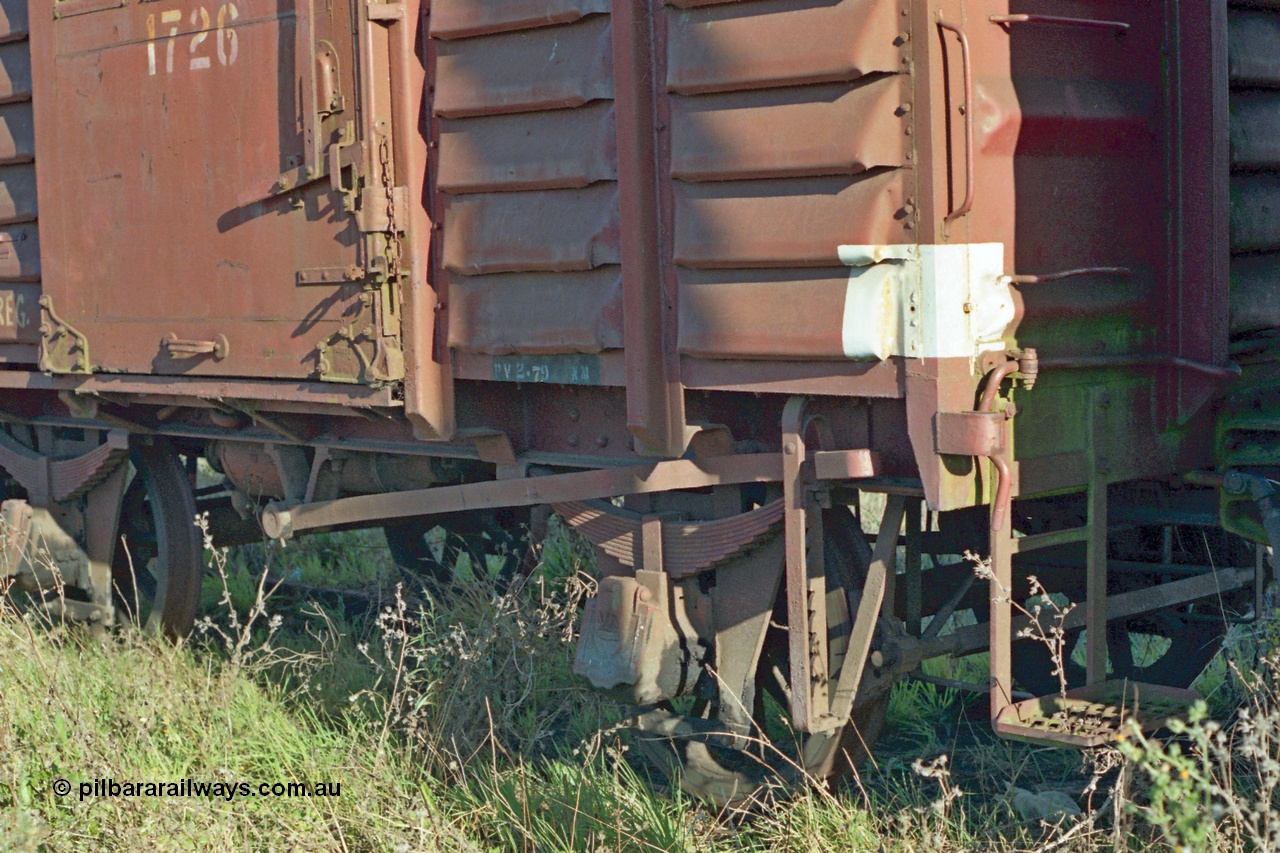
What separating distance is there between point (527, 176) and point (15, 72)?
10.2 feet

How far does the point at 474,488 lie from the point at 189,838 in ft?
4.93

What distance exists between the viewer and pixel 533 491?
16.4ft

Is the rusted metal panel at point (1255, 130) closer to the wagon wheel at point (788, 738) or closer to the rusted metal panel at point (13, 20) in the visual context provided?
the wagon wheel at point (788, 738)

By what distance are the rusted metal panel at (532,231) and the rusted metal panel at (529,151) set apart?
0.14ft

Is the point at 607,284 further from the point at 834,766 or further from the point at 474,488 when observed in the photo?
the point at 834,766

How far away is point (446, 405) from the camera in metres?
5.09

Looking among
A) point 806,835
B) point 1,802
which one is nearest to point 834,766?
point 806,835

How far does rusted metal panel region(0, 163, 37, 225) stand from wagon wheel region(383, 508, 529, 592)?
213 centimetres

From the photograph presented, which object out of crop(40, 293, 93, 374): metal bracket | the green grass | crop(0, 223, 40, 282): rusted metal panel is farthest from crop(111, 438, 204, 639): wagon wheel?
crop(0, 223, 40, 282): rusted metal panel

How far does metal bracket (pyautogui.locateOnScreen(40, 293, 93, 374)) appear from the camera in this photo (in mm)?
6211

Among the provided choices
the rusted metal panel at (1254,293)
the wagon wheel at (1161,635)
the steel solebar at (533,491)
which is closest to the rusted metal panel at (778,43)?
the steel solebar at (533,491)

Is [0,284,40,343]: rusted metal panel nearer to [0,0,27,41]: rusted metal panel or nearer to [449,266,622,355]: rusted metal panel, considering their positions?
[0,0,27,41]: rusted metal panel

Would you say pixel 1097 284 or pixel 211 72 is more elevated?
pixel 211 72

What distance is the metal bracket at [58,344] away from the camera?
20.4ft
